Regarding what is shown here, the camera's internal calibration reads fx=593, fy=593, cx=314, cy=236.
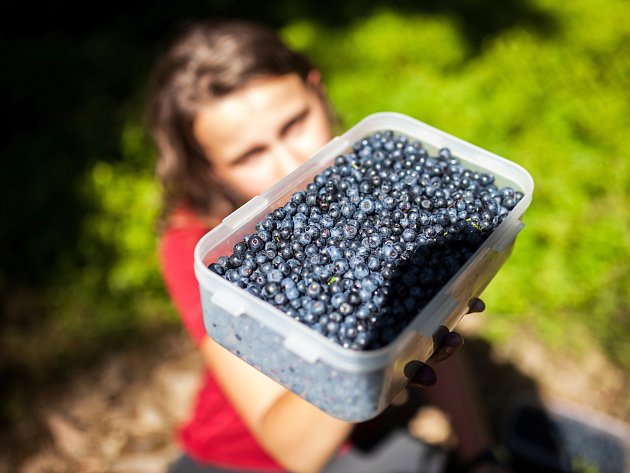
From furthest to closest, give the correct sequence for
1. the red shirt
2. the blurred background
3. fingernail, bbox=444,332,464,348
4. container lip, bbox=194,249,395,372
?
1. the blurred background
2. the red shirt
3. fingernail, bbox=444,332,464,348
4. container lip, bbox=194,249,395,372

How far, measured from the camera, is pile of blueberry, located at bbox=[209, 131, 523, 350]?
35.7 inches

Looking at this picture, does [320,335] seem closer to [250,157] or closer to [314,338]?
[314,338]

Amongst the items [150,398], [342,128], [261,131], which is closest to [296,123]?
[261,131]

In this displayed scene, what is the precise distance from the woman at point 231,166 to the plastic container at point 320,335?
1.34 feet

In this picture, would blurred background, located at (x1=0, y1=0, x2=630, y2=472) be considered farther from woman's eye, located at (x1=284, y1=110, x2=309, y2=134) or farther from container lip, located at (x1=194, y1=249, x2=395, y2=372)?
container lip, located at (x1=194, y1=249, x2=395, y2=372)

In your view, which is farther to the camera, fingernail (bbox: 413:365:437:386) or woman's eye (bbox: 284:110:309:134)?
woman's eye (bbox: 284:110:309:134)

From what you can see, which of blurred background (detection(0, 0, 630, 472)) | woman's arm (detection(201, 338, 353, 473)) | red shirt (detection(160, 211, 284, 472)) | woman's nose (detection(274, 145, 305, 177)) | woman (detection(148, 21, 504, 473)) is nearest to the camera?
woman's arm (detection(201, 338, 353, 473))

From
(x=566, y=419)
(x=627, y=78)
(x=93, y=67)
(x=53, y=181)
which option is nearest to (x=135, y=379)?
(x=53, y=181)

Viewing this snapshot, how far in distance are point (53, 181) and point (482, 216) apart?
2.93 meters

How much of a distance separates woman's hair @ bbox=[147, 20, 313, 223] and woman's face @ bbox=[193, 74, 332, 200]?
0.04 metres

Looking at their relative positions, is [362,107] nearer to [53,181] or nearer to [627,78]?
[627,78]

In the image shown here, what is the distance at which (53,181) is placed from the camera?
335 cm

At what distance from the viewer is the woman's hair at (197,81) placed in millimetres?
1741

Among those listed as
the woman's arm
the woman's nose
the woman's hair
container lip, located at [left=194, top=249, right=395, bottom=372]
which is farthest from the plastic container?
the woman's hair
